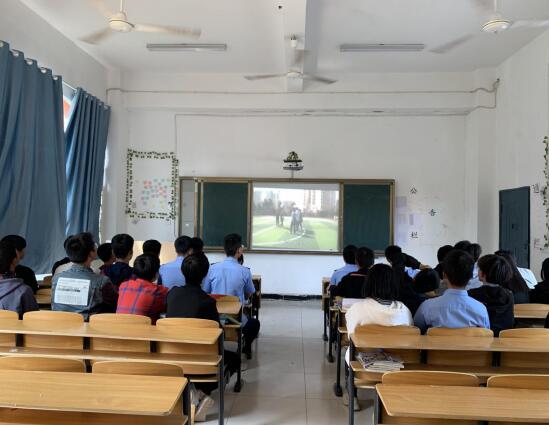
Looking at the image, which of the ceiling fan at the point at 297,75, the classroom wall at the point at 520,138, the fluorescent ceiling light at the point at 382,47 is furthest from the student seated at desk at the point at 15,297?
the classroom wall at the point at 520,138

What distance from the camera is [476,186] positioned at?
6621mm

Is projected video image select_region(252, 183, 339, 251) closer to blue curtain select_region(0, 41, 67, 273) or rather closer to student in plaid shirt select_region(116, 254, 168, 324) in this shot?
blue curtain select_region(0, 41, 67, 273)

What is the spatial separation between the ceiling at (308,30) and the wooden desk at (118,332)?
2.88 metres

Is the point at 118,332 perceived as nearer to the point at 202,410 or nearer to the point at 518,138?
the point at 202,410

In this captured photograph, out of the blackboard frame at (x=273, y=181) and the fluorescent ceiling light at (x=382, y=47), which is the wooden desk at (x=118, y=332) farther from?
the fluorescent ceiling light at (x=382, y=47)

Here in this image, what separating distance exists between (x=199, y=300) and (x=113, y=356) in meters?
0.58

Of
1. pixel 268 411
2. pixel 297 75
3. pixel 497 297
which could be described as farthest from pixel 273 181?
pixel 497 297

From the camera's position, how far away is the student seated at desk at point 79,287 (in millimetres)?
2850

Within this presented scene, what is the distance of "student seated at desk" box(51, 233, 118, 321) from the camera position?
Answer: 9.35 ft

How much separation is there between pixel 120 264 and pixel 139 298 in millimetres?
969

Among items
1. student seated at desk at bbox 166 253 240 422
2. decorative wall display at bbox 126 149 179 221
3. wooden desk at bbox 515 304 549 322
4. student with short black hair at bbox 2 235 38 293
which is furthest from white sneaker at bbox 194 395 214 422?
decorative wall display at bbox 126 149 179 221

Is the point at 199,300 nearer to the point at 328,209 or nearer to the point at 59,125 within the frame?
the point at 59,125

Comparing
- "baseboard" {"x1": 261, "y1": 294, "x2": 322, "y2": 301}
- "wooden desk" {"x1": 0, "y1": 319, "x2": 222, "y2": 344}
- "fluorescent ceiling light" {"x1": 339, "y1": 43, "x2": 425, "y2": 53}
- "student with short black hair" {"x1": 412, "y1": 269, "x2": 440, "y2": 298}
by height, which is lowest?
"baseboard" {"x1": 261, "y1": 294, "x2": 322, "y2": 301}

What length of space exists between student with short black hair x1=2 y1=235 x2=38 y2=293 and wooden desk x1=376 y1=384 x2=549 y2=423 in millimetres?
2756
